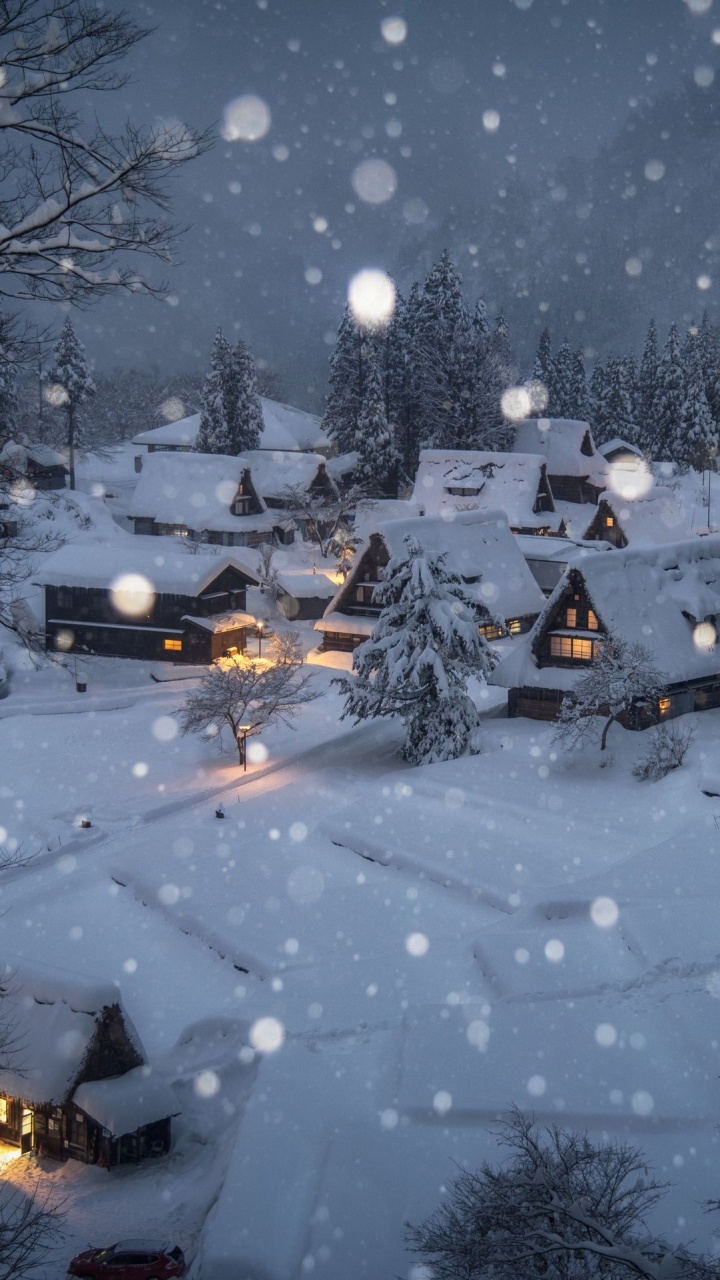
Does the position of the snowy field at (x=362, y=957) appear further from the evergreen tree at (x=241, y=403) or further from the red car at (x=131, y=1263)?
the evergreen tree at (x=241, y=403)

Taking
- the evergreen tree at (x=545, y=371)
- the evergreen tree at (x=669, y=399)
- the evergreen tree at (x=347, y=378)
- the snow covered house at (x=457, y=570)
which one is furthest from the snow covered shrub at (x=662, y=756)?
the evergreen tree at (x=545, y=371)

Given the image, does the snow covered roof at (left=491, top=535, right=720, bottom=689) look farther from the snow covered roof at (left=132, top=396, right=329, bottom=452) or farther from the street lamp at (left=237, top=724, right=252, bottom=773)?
the snow covered roof at (left=132, top=396, right=329, bottom=452)

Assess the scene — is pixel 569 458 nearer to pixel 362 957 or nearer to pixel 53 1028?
pixel 362 957

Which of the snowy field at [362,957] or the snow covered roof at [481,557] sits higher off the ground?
the snow covered roof at [481,557]

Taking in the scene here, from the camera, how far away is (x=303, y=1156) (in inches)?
578

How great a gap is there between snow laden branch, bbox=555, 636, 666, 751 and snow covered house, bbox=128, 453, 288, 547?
96.6ft

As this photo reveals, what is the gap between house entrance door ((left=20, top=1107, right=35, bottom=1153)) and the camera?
1761 cm

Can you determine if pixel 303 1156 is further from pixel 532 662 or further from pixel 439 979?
pixel 532 662

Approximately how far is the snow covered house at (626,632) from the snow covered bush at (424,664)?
2363 mm

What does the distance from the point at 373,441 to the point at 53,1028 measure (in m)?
49.7

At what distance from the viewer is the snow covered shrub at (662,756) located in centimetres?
2761

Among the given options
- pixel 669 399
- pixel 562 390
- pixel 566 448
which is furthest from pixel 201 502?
pixel 562 390

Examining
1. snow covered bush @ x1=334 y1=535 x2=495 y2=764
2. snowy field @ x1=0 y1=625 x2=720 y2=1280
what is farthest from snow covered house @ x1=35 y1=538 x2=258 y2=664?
snow covered bush @ x1=334 y1=535 x2=495 y2=764

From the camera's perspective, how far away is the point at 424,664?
1197 inches
